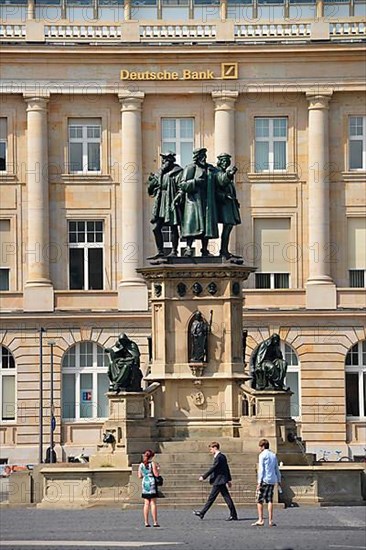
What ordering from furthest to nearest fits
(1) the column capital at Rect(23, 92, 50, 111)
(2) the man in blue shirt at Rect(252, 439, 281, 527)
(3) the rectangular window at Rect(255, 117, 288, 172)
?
1. (3) the rectangular window at Rect(255, 117, 288, 172)
2. (1) the column capital at Rect(23, 92, 50, 111)
3. (2) the man in blue shirt at Rect(252, 439, 281, 527)

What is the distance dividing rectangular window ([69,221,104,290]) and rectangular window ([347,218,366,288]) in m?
10.2

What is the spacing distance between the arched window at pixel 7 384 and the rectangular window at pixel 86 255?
12.9 feet

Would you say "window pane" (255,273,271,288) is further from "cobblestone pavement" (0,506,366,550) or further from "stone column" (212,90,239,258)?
"cobblestone pavement" (0,506,366,550)

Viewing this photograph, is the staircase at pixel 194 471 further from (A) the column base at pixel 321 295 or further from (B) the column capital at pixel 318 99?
(B) the column capital at pixel 318 99

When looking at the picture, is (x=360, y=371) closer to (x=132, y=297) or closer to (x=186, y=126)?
(x=132, y=297)

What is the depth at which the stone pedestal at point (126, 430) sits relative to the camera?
6103 centimetres

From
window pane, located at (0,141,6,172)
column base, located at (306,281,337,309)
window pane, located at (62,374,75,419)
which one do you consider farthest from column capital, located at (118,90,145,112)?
window pane, located at (62,374,75,419)

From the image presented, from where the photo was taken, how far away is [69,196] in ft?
319

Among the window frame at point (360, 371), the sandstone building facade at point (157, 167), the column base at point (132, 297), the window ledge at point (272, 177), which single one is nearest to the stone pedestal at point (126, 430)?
the sandstone building facade at point (157, 167)

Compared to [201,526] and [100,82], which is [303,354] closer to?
[100,82]

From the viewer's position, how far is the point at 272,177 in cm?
9750

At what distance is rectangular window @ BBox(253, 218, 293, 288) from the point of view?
97.0m

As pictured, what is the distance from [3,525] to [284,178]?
47.1 metres

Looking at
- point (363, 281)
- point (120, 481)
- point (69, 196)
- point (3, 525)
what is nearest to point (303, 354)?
point (363, 281)
